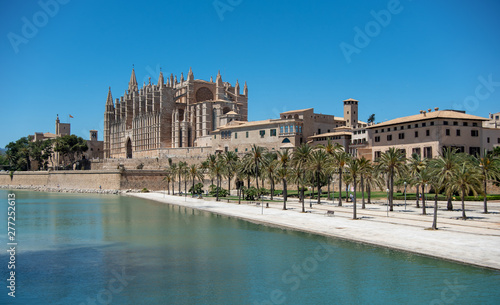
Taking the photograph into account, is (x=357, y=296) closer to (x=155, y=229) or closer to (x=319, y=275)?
(x=319, y=275)

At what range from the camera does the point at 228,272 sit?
2191 centimetres

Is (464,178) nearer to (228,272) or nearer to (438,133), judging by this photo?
(438,133)

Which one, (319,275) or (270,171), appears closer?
(319,275)

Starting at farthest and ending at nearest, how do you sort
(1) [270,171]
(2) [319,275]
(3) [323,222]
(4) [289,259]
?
1. (1) [270,171]
2. (3) [323,222]
3. (4) [289,259]
4. (2) [319,275]

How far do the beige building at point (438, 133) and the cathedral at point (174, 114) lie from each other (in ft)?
140

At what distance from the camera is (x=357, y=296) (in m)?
18.4

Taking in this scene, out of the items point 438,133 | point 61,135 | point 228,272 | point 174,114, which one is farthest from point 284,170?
point 61,135

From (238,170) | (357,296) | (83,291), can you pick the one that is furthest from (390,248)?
(238,170)

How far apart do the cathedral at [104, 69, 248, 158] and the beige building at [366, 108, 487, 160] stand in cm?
4280

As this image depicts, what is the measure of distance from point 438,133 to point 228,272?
3943 cm

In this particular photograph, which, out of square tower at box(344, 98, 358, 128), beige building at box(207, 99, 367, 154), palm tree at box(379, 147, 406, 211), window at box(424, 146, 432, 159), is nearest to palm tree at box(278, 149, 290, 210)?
palm tree at box(379, 147, 406, 211)

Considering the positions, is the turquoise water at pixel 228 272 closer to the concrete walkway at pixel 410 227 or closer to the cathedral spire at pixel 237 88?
the concrete walkway at pixel 410 227

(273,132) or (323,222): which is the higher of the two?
(273,132)

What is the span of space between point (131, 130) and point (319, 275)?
10772cm
